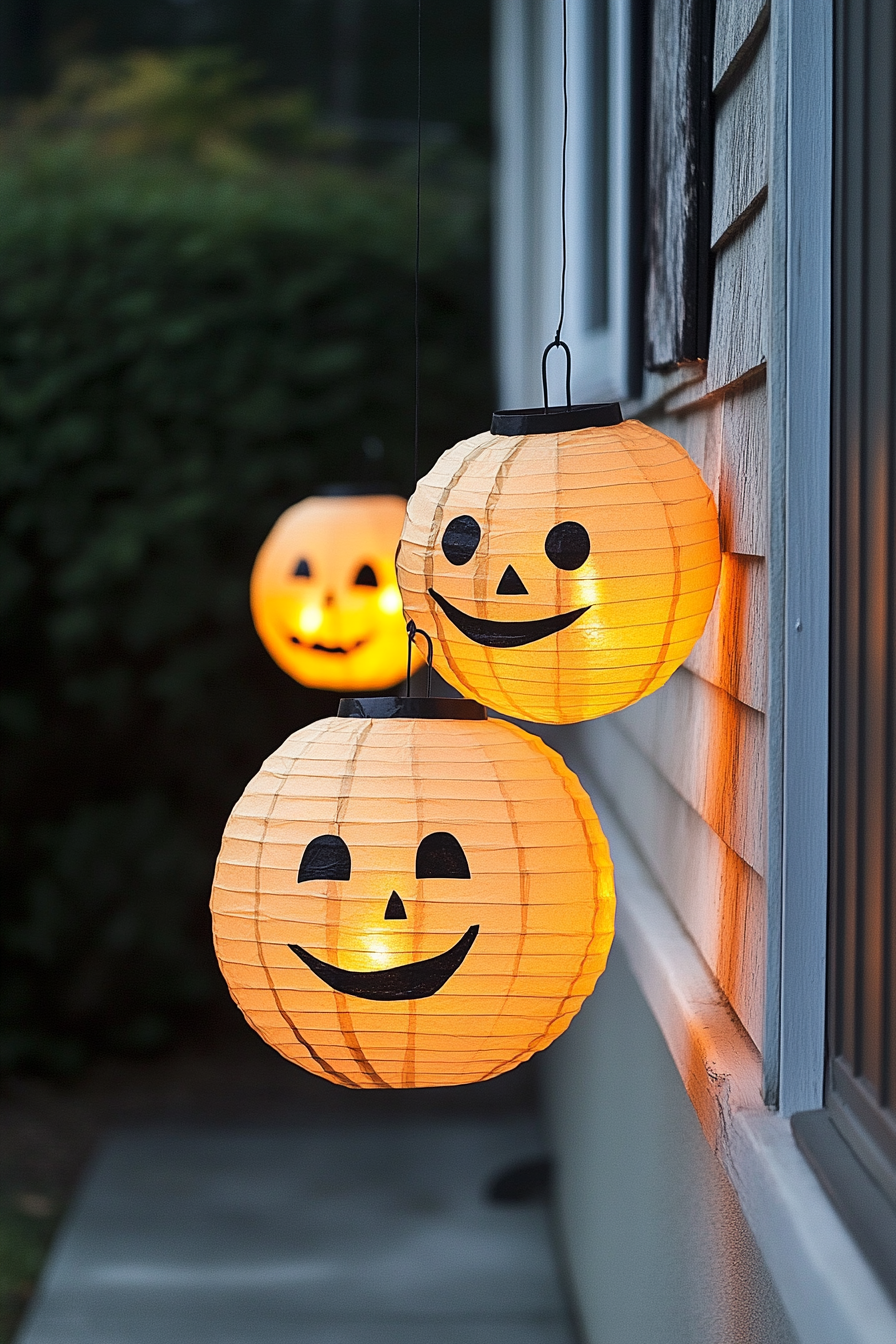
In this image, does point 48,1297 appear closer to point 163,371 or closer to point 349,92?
point 163,371

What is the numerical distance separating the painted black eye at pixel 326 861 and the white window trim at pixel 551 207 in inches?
53.7

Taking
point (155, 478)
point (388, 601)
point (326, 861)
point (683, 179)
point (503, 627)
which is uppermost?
point (683, 179)

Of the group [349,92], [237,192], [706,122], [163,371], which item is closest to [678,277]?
[706,122]

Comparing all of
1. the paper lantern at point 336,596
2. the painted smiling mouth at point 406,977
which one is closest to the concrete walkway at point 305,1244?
the paper lantern at point 336,596

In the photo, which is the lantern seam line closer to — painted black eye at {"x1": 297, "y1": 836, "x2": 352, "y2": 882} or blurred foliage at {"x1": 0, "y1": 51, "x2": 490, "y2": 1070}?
painted black eye at {"x1": 297, "y1": 836, "x2": 352, "y2": 882}

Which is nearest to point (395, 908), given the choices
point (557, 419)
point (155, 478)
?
point (557, 419)

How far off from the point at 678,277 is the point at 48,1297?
328 centimetres

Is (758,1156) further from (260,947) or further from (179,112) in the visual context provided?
(179,112)

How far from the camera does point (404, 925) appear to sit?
1473 millimetres

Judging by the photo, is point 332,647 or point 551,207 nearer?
point 332,647

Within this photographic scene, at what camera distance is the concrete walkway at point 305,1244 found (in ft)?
12.3

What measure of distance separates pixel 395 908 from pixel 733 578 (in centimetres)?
64

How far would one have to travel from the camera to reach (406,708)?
1.62 metres

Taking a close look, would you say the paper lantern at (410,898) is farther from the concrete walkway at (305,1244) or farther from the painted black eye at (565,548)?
the concrete walkway at (305,1244)
